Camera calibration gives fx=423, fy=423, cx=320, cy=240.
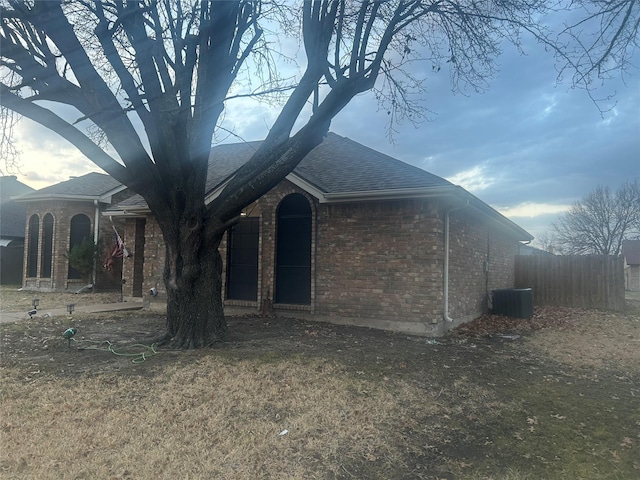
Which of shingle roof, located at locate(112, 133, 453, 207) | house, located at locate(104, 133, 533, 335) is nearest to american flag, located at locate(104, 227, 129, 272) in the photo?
shingle roof, located at locate(112, 133, 453, 207)

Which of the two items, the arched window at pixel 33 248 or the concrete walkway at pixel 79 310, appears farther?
the arched window at pixel 33 248

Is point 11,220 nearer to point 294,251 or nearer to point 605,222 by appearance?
point 294,251

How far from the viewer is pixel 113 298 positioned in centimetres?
1495

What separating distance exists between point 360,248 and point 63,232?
1394 cm

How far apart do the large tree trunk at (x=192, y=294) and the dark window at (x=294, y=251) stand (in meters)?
3.25

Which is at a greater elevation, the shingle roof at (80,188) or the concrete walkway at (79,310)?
the shingle roof at (80,188)

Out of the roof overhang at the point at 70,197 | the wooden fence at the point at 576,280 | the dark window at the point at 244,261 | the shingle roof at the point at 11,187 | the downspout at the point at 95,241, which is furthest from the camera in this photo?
the shingle roof at the point at 11,187

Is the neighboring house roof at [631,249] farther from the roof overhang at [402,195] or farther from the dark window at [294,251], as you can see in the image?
the dark window at [294,251]

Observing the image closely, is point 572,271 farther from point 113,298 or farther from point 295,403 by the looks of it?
point 113,298

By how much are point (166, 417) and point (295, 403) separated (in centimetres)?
130

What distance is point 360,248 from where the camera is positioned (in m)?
9.23

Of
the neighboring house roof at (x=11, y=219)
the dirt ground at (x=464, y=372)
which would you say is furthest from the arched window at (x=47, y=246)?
the dirt ground at (x=464, y=372)

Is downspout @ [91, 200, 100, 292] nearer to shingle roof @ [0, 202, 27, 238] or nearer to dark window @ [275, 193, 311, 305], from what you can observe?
shingle roof @ [0, 202, 27, 238]

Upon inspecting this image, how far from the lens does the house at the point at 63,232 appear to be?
17047mm
